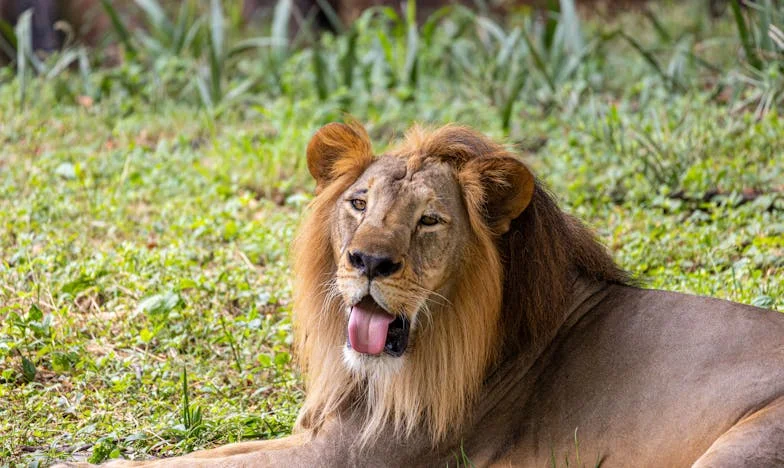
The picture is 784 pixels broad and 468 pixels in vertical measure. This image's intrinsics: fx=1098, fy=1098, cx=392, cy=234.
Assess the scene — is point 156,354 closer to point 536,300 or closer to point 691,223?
point 536,300

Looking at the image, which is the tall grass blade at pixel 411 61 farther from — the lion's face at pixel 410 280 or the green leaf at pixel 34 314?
the lion's face at pixel 410 280

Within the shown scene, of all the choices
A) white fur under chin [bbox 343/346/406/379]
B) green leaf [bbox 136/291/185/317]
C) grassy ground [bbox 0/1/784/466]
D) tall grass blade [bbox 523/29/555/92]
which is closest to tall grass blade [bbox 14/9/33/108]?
grassy ground [bbox 0/1/784/466]

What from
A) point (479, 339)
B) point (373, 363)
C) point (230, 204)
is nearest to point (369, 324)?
point (373, 363)

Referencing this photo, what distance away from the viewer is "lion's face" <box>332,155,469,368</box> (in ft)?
10.5

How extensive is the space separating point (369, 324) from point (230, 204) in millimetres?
3009

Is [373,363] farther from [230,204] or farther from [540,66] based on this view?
[540,66]

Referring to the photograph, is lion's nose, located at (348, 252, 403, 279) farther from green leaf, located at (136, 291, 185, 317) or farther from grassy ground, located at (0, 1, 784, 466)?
green leaf, located at (136, 291, 185, 317)

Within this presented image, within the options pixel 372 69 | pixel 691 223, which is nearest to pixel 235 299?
pixel 691 223

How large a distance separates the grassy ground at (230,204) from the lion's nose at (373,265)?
102 cm

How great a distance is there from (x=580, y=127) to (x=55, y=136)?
352cm

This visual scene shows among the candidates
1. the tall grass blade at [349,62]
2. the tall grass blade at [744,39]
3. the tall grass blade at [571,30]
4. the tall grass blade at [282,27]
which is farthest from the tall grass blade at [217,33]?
the tall grass blade at [744,39]

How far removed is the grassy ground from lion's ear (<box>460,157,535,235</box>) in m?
1.17

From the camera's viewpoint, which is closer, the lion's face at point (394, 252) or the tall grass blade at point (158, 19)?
the lion's face at point (394, 252)

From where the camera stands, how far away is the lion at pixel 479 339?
322cm
